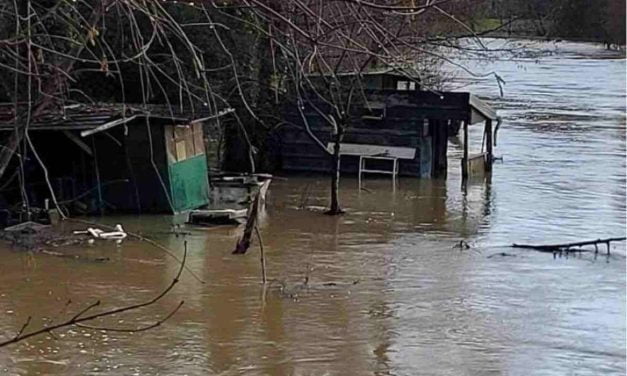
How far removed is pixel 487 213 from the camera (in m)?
21.2

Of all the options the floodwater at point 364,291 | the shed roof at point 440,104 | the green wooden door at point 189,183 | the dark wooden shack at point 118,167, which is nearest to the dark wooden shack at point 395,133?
the shed roof at point 440,104

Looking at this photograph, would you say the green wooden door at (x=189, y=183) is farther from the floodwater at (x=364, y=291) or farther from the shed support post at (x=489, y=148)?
the shed support post at (x=489, y=148)

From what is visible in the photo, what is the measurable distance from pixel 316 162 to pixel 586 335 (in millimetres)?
13613

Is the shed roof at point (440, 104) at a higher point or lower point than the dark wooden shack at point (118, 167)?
higher

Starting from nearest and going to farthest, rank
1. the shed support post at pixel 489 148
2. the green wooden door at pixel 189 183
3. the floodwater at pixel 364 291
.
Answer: the floodwater at pixel 364 291, the green wooden door at pixel 189 183, the shed support post at pixel 489 148

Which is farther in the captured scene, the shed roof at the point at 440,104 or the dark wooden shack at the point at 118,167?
the shed roof at the point at 440,104

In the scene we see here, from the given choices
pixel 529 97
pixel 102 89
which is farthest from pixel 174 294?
pixel 529 97

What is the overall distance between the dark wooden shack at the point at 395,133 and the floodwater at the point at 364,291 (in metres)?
0.88

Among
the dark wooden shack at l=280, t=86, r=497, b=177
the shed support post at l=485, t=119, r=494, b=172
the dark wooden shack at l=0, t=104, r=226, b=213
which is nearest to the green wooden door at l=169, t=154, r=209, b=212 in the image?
the dark wooden shack at l=0, t=104, r=226, b=213

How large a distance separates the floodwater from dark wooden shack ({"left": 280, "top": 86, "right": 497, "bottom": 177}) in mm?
877

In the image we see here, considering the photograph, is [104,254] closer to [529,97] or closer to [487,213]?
[487,213]

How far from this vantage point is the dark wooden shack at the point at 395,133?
80.7ft

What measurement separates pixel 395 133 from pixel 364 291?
10656 mm

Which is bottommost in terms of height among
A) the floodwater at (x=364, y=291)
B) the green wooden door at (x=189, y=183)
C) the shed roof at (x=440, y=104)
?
the floodwater at (x=364, y=291)
